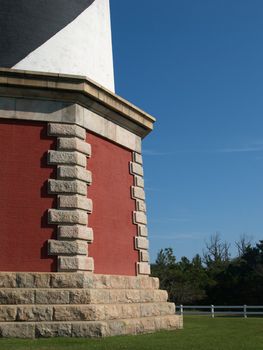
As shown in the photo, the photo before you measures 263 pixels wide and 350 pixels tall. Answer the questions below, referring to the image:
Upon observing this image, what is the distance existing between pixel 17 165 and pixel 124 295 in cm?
362

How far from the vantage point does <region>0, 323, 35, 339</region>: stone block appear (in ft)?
32.2

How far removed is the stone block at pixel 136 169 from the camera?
14.0m

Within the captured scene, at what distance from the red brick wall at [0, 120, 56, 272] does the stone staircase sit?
0.43m

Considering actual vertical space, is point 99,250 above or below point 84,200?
below

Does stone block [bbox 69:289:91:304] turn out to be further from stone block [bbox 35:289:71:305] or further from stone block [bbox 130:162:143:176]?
stone block [bbox 130:162:143:176]

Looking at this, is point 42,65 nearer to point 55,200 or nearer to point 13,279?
point 55,200

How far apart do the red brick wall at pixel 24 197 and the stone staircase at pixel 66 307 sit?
433 millimetres

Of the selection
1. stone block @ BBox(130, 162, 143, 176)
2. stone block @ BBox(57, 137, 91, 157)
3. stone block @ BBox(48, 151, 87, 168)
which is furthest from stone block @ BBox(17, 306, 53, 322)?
stone block @ BBox(130, 162, 143, 176)

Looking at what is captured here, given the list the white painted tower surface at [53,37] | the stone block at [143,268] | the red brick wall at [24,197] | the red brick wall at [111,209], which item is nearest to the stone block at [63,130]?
the red brick wall at [24,197]

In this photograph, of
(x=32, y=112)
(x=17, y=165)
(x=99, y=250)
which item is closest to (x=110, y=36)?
(x=32, y=112)

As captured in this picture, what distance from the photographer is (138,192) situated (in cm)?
1402

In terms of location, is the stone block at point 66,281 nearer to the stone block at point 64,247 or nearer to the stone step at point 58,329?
the stone block at point 64,247

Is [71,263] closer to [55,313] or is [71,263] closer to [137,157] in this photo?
[55,313]

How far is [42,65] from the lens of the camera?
1249 cm
